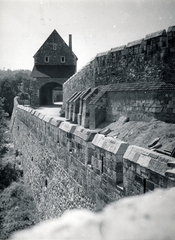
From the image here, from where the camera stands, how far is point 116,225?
1.99 meters

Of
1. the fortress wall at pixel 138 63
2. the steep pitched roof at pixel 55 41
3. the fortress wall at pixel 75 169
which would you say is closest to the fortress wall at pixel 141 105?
the fortress wall at pixel 138 63

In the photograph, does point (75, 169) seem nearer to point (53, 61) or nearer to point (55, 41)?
point (53, 61)

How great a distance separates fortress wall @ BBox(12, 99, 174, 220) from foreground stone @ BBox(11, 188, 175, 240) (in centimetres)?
99

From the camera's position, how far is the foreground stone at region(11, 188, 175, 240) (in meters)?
1.76

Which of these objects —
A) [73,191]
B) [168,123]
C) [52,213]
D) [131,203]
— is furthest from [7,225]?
[131,203]

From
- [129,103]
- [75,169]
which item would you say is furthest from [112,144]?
[129,103]

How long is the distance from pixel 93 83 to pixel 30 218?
6.37m

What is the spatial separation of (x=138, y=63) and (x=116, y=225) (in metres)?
6.83

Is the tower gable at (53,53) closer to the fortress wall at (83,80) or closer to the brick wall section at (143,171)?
the fortress wall at (83,80)

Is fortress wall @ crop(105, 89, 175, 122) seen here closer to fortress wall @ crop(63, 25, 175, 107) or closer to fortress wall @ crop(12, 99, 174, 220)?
fortress wall @ crop(63, 25, 175, 107)

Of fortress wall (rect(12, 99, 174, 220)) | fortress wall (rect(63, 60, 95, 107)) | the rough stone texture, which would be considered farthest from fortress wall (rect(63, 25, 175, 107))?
fortress wall (rect(12, 99, 174, 220))

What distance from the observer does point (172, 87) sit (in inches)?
272

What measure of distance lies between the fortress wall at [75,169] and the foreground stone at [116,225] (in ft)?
3.24

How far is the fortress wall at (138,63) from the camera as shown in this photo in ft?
23.4
